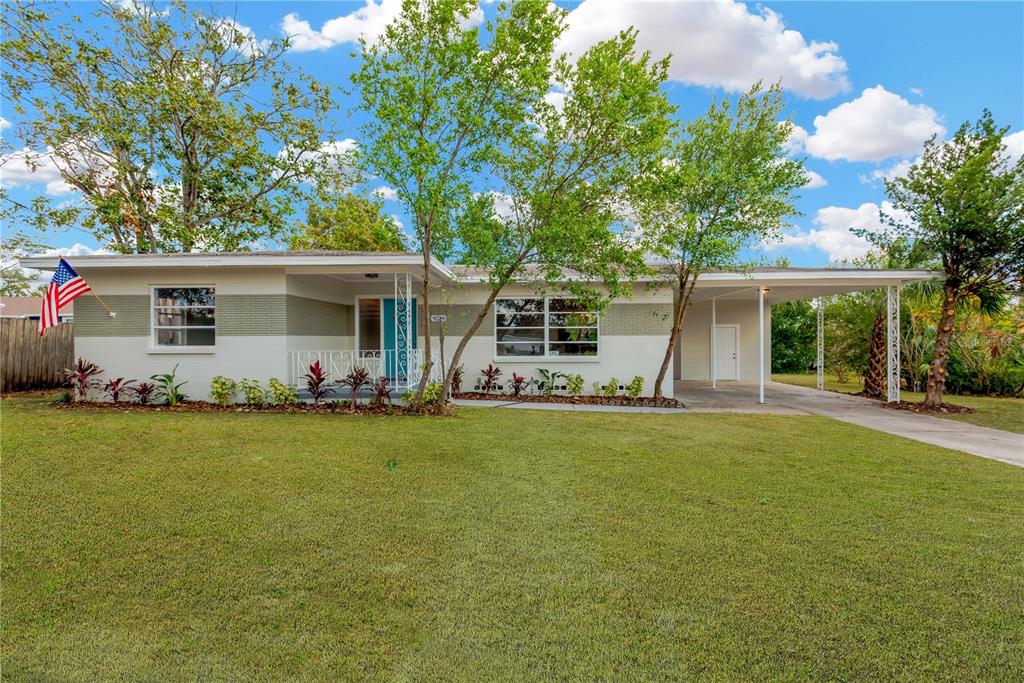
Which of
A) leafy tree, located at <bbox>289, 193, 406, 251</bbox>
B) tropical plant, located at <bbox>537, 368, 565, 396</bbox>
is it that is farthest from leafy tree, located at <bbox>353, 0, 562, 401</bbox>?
leafy tree, located at <bbox>289, 193, 406, 251</bbox>

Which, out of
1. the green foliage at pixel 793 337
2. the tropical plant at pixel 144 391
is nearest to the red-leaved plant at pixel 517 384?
the tropical plant at pixel 144 391

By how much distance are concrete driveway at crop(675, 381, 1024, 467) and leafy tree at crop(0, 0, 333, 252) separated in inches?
677

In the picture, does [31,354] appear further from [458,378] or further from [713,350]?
[713,350]

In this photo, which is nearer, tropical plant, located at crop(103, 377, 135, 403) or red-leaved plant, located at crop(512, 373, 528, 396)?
tropical plant, located at crop(103, 377, 135, 403)

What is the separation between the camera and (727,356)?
17.8 meters

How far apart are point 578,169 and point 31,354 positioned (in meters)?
15.0

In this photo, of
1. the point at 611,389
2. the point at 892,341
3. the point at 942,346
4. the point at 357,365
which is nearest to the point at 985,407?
the point at 942,346

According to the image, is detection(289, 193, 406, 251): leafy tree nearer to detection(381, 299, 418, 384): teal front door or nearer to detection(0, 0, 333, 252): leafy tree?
detection(0, 0, 333, 252): leafy tree

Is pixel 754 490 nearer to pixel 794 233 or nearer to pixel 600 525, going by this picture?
pixel 600 525

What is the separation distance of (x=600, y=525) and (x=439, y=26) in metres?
7.71

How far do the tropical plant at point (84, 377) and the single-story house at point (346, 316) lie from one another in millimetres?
194

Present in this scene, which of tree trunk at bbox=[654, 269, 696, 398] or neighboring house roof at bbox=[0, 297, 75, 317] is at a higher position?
neighboring house roof at bbox=[0, 297, 75, 317]

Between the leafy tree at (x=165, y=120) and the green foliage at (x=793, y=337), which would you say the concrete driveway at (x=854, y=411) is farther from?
the leafy tree at (x=165, y=120)

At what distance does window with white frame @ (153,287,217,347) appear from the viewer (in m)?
10.9
